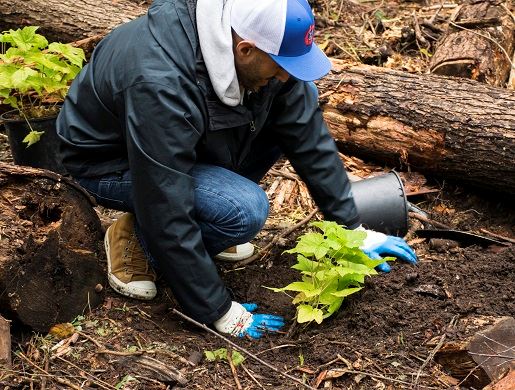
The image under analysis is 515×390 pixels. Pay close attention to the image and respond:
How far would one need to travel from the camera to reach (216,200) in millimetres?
2996

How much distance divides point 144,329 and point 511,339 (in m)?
1.45

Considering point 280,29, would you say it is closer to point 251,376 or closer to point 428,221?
point 251,376

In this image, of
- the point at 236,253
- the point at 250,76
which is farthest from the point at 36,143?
the point at 250,76

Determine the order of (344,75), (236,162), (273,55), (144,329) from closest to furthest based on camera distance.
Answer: (273,55), (144,329), (236,162), (344,75)

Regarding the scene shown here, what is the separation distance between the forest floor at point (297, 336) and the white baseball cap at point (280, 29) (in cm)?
105

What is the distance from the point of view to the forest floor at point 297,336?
2.71 m

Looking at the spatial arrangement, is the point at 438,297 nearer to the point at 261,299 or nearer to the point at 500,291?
the point at 500,291

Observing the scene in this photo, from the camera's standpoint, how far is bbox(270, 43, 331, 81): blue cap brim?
2.67 m

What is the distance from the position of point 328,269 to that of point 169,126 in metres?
0.86

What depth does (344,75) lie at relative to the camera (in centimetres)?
454

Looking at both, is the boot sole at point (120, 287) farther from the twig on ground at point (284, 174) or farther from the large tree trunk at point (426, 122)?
the large tree trunk at point (426, 122)

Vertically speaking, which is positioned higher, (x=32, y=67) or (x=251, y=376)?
(x=32, y=67)

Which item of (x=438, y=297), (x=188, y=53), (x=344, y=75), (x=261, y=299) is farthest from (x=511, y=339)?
(x=344, y=75)

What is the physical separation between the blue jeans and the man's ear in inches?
21.5
